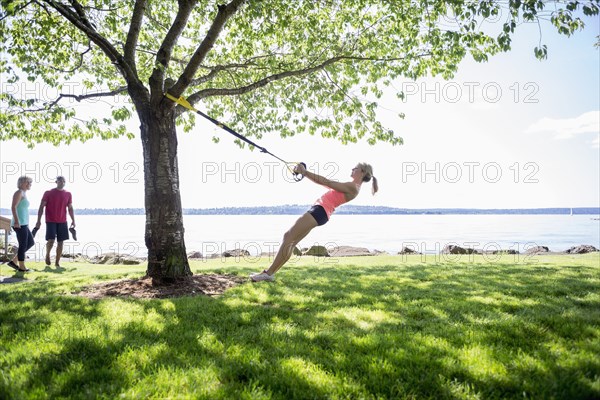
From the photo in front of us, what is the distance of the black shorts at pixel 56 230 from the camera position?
1087cm

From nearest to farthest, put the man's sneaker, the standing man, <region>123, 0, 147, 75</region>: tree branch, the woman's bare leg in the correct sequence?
the woman's bare leg, the man's sneaker, <region>123, 0, 147, 75</region>: tree branch, the standing man

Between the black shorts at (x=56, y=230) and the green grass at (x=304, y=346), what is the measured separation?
5.53m

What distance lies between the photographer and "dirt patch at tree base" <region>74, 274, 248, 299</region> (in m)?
6.29

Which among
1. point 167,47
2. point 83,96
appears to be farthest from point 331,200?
point 83,96

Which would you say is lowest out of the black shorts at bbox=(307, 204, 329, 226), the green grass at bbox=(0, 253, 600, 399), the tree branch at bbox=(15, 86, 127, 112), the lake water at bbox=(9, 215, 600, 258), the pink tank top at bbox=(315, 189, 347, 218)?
the lake water at bbox=(9, 215, 600, 258)

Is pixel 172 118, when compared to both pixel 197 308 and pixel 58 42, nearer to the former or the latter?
pixel 197 308

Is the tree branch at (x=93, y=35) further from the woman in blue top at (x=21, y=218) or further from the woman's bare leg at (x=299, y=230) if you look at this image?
the woman in blue top at (x=21, y=218)

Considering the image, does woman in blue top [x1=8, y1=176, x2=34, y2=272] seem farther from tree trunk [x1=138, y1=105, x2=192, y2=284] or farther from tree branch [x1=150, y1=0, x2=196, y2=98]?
tree branch [x1=150, y1=0, x2=196, y2=98]

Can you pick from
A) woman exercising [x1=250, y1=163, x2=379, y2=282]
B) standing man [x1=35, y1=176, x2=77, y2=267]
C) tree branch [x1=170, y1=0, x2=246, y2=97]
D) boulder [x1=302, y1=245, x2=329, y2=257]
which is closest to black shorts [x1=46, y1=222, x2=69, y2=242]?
standing man [x1=35, y1=176, x2=77, y2=267]

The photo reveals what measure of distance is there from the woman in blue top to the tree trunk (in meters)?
5.13

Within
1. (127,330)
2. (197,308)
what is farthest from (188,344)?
(197,308)

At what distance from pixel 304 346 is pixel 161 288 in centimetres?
395

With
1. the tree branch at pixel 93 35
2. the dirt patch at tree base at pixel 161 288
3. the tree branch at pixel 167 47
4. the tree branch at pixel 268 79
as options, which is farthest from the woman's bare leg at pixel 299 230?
the tree branch at pixel 93 35

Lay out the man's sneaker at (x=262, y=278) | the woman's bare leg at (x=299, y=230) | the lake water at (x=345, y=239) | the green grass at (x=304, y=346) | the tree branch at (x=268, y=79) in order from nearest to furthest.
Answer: the green grass at (x=304, y=346), the woman's bare leg at (x=299, y=230), the man's sneaker at (x=262, y=278), the tree branch at (x=268, y=79), the lake water at (x=345, y=239)
